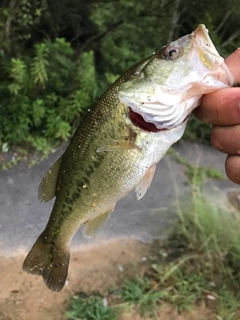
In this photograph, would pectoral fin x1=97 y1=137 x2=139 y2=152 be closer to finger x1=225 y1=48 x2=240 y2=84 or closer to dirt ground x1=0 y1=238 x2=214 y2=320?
finger x1=225 y1=48 x2=240 y2=84

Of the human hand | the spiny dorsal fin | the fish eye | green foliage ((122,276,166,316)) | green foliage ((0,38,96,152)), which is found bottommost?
green foliage ((122,276,166,316))

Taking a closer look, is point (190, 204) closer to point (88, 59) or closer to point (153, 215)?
point (153, 215)

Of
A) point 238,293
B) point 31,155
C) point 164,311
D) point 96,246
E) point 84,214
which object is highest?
point 84,214

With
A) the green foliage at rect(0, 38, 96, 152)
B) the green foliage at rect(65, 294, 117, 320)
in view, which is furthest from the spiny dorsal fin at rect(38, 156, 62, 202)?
the green foliage at rect(0, 38, 96, 152)

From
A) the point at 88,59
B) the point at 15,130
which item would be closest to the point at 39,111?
the point at 15,130

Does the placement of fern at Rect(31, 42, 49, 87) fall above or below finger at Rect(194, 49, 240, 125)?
below

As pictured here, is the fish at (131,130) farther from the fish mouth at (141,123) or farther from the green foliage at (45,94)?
the green foliage at (45,94)

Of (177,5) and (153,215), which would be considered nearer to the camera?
(153,215)
